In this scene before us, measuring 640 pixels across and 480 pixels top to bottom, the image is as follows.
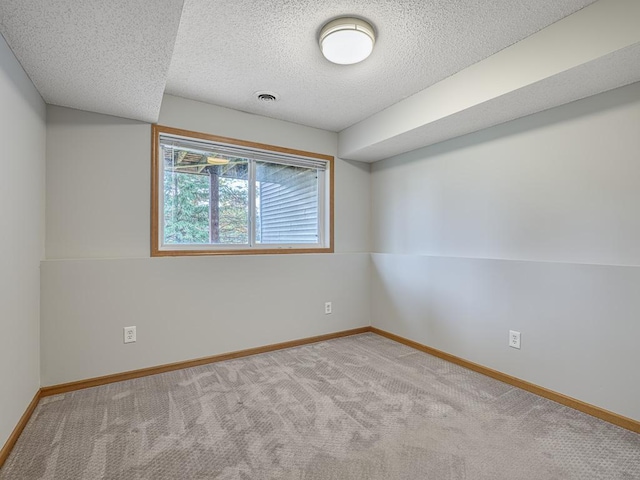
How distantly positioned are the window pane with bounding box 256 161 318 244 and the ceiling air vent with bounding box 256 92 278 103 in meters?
0.66

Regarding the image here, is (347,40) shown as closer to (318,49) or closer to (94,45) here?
(318,49)

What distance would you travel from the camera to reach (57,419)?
1984mm

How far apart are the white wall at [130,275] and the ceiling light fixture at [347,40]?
4.65ft

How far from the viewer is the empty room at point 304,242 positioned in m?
1.68

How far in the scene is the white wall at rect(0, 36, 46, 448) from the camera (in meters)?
1.64

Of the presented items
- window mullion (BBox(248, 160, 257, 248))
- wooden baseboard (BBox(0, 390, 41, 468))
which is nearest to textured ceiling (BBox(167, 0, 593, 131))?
window mullion (BBox(248, 160, 257, 248))

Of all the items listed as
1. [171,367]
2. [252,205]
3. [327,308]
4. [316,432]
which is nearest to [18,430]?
[171,367]

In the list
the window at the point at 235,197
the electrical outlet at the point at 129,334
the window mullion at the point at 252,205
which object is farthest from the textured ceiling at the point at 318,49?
the electrical outlet at the point at 129,334

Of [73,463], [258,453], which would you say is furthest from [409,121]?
[73,463]

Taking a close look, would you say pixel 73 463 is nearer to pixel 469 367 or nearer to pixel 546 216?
pixel 469 367

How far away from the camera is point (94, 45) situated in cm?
166

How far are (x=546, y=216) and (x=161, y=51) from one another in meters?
2.73

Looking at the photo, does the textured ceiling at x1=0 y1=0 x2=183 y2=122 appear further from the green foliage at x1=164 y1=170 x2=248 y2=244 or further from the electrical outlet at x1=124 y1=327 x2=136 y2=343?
the electrical outlet at x1=124 y1=327 x2=136 y2=343

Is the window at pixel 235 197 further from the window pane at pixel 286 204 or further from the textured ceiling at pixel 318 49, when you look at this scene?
the textured ceiling at pixel 318 49
